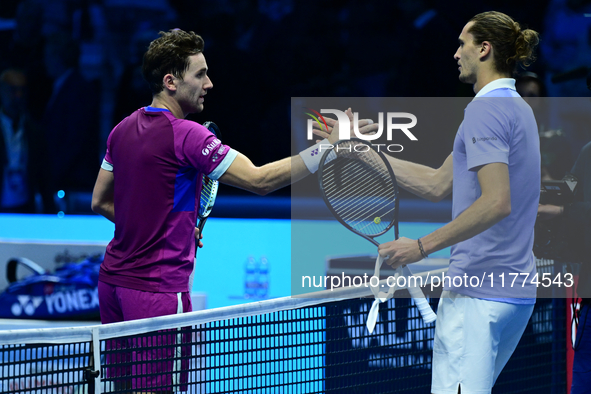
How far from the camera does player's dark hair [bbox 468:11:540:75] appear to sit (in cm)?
213

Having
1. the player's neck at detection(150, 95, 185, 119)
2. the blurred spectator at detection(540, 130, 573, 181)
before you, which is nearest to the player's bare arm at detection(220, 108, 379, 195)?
the player's neck at detection(150, 95, 185, 119)

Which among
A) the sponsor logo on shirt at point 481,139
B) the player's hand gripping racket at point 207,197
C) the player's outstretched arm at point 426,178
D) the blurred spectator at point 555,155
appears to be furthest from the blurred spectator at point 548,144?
the sponsor logo on shirt at point 481,139

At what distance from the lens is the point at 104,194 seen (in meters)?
2.61

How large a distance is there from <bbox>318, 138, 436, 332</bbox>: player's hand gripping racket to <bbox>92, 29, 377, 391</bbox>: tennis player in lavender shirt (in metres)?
0.26

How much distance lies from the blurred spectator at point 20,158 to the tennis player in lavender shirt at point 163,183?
15.0 ft

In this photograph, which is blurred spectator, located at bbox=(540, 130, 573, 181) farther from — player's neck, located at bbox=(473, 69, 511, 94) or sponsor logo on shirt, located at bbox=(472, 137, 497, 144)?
sponsor logo on shirt, located at bbox=(472, 137, 497, 144)

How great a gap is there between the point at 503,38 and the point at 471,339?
0.92m

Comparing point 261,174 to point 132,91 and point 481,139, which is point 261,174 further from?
point 132,91

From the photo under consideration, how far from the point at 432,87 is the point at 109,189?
4.19 meters

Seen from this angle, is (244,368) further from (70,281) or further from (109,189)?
(70,281)

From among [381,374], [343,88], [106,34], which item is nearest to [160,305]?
[381,374]

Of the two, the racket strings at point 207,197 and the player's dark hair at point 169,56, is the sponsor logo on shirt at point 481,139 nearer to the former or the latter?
the player's dark hair at point 169,56

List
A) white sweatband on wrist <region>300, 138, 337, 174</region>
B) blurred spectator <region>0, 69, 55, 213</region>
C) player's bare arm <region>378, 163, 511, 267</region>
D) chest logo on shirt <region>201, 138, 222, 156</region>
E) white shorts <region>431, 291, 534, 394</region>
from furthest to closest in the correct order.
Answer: blurred spectator <region>0, 69, 55, 213</region> → white sweatband on wrist <region>300, 138, 337, 174</region> → chest logo on shirt <region>201, 138, 222, 156</region> → white shorts <region>431, 291, 534, 394</region> → player's bare arm <region>378, 163, 511, 267</region>

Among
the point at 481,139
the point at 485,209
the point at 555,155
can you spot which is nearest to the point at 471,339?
the point at 485,209
